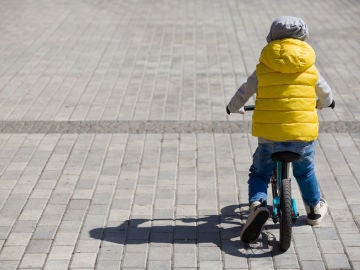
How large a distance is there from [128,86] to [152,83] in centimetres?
36

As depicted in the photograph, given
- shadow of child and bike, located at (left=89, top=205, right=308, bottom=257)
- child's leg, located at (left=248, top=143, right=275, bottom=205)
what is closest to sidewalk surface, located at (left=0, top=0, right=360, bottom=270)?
shadow of child and bike, located at (left=89, top=205, right=308, bottom=257)

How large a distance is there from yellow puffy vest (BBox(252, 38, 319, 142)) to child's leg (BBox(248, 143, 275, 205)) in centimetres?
20

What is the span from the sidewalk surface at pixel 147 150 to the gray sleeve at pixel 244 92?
3.37ft

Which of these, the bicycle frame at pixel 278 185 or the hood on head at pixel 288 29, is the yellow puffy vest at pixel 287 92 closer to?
the hood on head at pixel 288 29

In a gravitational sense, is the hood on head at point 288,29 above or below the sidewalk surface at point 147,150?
above

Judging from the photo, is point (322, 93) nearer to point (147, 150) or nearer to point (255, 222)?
point (255, 222)

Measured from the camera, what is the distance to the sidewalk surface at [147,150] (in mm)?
5199

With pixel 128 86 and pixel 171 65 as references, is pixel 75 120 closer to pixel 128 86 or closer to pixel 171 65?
pixel 128 86

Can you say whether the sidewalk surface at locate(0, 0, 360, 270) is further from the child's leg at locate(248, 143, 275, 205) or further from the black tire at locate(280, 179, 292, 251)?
the child's leg at locate(248, 143, 275, 205)

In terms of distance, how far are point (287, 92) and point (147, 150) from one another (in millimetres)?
2593

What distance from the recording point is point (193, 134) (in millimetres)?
7633

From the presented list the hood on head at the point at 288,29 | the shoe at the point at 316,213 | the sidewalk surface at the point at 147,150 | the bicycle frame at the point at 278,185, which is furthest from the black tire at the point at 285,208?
the hood on head at the point at 288,29

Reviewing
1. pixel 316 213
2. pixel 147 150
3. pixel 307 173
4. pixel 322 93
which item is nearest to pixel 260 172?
pixel 307 173

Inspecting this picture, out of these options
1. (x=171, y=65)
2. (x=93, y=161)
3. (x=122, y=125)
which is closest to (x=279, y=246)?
(x=93, y=161)
